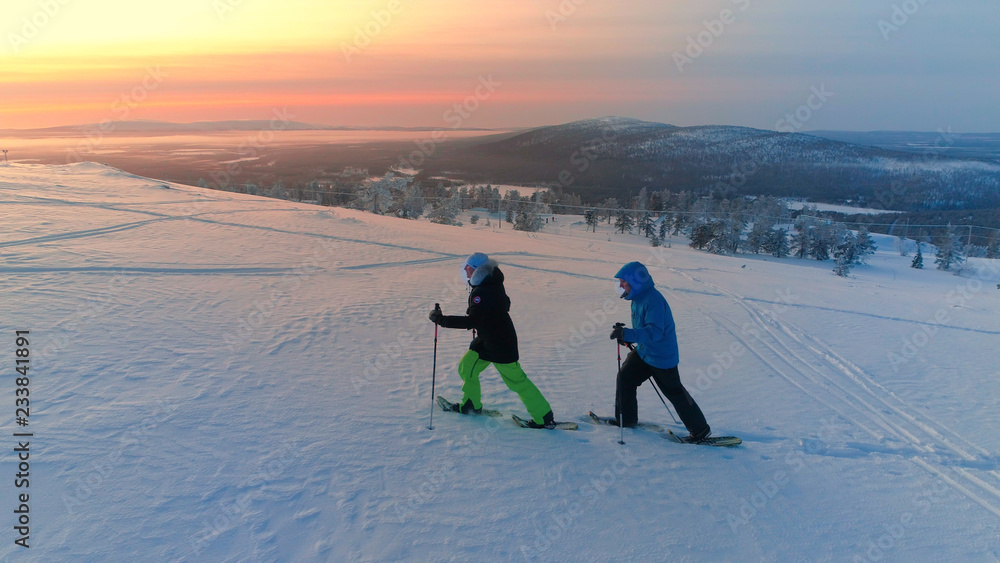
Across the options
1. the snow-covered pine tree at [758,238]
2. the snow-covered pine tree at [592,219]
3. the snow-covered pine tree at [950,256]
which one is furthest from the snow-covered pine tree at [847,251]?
the snow-covered pine tree at [592,219]

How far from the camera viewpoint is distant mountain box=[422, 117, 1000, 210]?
12244cm

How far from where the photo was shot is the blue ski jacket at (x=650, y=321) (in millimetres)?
4984

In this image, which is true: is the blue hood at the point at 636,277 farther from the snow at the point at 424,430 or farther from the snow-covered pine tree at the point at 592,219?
the snow-covered pine tree at the point at 592,219

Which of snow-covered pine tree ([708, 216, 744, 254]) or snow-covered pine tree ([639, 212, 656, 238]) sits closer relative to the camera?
snow-covered pine tree ([708, 216, 744, 254])

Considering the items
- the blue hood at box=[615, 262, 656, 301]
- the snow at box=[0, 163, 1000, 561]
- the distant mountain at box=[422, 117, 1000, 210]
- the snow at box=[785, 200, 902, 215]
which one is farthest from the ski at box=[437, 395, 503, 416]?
the snow at box=[785, 200, 902, 215]

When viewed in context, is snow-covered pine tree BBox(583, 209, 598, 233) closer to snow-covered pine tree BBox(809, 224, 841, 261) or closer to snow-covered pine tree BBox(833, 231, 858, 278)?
snow-covered pine tree BBox(809, 224, 841, 261)

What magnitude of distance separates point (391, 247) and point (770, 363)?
10.6 m

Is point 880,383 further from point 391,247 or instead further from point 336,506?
point 391,247

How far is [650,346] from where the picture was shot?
203 inches

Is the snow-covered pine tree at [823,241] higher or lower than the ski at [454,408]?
higher

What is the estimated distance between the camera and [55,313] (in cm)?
701

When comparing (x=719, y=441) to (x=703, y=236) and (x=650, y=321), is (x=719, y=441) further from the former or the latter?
(x=703, y=236)

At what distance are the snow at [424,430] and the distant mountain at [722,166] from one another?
104676 mm

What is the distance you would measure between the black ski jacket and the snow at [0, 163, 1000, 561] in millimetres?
951
